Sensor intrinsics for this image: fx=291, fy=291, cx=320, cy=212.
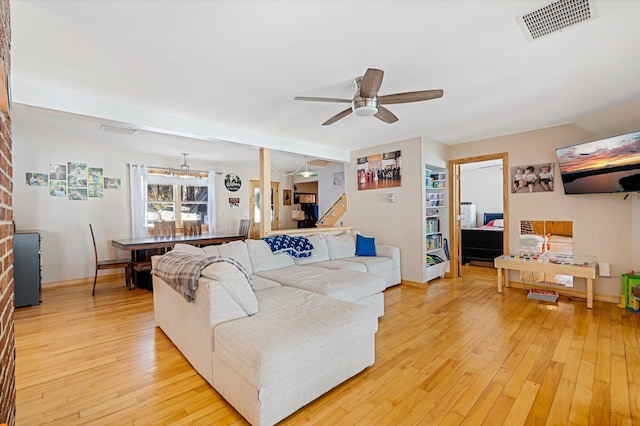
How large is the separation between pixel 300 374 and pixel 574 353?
2.45 meters

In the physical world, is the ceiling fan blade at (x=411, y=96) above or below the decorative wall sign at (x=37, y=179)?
above

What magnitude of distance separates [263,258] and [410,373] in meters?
2.24

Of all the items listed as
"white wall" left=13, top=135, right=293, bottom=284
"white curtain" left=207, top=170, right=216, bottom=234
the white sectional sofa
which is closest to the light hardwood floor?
the white sectional sofa

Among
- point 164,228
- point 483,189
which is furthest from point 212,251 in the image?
point 483,189

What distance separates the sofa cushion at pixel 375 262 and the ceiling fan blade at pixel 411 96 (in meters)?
2.41

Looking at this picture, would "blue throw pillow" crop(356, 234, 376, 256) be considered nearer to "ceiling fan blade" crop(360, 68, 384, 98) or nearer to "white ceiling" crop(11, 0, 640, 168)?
"white ceiling" crop(11, 0, 640, 168)

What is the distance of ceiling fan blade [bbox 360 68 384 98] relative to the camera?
224 cm

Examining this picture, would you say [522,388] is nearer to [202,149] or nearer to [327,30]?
[327,30]

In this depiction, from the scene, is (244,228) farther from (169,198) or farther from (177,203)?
(169,198)

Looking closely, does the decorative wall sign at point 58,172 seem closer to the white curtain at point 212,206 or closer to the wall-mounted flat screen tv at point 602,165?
the white curtain at point 212,206

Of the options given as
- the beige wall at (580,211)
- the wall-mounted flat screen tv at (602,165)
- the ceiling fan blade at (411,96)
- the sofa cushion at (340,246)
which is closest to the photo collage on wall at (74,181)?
the sofa cushion at (340,246)

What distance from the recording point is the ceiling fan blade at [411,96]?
8.20 ft

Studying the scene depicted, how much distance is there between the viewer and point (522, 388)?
2.03 meters

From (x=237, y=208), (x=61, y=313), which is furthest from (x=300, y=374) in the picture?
(x=237, y=208)
